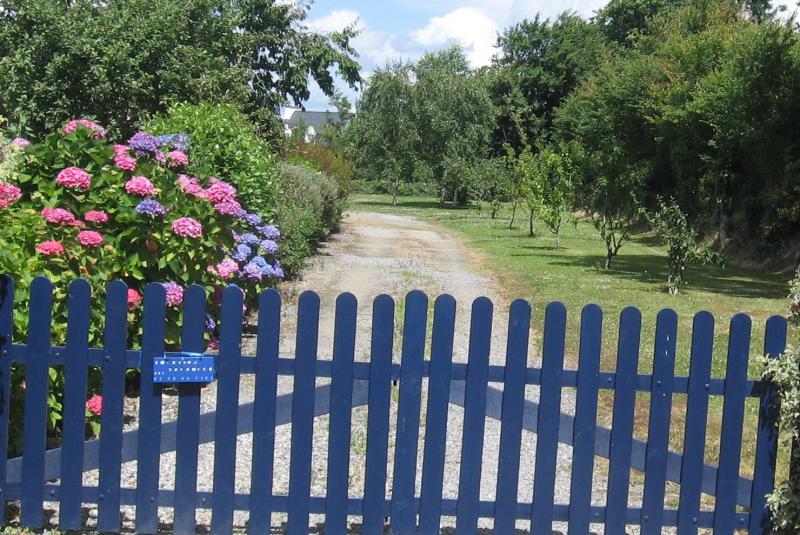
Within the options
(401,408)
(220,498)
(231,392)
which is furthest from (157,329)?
(401,408)

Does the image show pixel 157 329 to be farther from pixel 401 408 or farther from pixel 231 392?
pixel 401 408

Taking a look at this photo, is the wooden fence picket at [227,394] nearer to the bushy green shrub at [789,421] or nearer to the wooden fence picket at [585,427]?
the wooden fence picket at [585,427]

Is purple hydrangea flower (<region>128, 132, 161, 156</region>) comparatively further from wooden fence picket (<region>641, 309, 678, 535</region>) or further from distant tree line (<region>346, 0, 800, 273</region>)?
distant tree line (<region>346, 0, 800, 273</region>)

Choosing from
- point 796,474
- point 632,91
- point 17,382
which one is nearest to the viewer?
point 796,474

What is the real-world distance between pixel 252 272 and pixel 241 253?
242 mm

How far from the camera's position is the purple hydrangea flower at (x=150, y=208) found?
6906 millimetres

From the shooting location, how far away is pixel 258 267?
10.2 metres

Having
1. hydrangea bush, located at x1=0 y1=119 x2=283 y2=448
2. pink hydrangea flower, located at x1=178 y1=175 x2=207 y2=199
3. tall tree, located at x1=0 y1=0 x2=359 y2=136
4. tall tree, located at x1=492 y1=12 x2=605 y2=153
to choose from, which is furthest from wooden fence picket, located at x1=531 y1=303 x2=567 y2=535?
tall tree, located at x1=492 y1=12 x2=605 y2=153

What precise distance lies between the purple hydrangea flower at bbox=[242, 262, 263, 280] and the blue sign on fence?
554 cm

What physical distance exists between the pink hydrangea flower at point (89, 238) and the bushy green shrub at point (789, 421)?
4344mm

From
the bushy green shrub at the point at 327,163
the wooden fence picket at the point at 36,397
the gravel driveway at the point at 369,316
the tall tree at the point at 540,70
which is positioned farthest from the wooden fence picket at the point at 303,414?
the tall tree at the point at 540,70

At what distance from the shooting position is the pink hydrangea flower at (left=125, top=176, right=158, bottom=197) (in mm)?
7004

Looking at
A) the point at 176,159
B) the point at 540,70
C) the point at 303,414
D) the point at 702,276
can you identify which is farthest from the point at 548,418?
the point at 540,70

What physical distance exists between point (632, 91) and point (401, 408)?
25.2 metres
